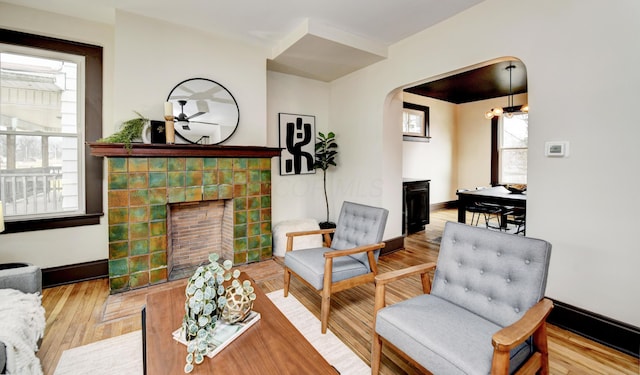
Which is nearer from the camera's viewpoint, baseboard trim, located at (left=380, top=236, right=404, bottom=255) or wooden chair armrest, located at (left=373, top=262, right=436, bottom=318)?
wooden chair armrest, located at (left=373, top=262, right=436, bottom=318)

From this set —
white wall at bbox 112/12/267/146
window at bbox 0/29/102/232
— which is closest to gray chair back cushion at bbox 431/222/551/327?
white wall at bbox 112/12/267/146

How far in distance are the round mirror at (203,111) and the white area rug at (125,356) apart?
213cm

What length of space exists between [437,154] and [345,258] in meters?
5.69

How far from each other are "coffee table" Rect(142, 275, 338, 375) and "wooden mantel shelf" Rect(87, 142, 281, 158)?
5.87 ft

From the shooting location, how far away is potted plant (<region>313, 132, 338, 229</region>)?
15.3 ft

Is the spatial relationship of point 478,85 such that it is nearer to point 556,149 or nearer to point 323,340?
point 556,149

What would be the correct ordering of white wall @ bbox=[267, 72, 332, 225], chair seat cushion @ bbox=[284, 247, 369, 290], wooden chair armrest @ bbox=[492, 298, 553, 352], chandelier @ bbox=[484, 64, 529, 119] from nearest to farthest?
wooden chair armrest @ bbox=[492, 298, 553, 352] → chair seat cushion @ bbox=[284, 247, 369, 290] → white wall @ bbox=[267, 72, 332, 225] → chandelier @ bbox=[484, 64, 529, 119]

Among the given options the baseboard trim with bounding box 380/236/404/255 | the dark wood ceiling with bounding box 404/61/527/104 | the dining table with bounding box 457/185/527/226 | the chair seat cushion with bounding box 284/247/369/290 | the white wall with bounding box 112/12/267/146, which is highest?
the dark wood ceiling with bounding box 404/61/527/104

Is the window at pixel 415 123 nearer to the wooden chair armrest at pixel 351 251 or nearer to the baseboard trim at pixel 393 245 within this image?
the baseboard trim at pixel 393 245

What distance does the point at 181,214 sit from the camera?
3.39 metres

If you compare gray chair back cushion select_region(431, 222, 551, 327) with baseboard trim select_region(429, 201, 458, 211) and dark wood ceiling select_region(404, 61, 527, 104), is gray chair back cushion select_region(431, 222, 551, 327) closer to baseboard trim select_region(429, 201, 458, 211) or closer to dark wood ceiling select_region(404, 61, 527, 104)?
dark wood ceiling select_region(404, 61, 527, 104)

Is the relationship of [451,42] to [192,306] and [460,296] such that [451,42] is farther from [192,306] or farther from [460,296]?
[192,306]

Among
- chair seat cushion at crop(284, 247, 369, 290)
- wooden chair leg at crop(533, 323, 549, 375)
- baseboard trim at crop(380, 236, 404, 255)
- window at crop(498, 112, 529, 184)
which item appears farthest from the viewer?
window at crop(498, 112, 529, 184)

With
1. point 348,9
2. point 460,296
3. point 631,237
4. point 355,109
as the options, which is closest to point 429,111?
point 355,109
